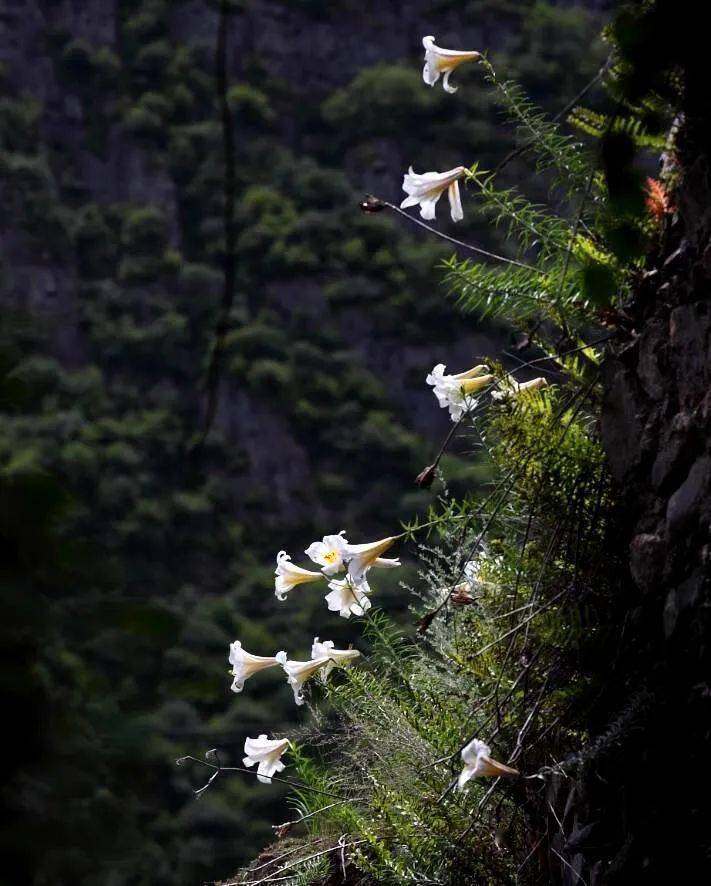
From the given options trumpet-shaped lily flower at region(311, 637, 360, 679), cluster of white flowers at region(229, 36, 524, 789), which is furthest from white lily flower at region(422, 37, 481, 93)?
trumpet-shaped lily flower at region(311, 637, 360, 679)

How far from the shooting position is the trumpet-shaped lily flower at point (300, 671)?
3.11ft

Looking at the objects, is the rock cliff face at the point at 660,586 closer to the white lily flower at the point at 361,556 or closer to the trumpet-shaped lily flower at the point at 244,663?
the white lily flower at the point at 361,556

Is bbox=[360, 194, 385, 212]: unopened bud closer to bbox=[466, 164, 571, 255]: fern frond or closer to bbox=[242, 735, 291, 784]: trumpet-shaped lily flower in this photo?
bbox=[466, 164, 571, 255]: fern frond

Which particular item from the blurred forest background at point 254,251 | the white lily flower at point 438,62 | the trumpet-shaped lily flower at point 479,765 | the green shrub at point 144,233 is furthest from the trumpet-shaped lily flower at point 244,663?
the green shrub at point 144,233

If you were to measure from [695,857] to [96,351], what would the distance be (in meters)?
17.6

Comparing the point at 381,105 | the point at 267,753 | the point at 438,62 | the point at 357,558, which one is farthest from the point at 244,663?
the point at 381,105

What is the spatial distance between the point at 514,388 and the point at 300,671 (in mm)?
306

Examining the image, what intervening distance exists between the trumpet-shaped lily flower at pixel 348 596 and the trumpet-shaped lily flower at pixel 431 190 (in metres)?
0.31

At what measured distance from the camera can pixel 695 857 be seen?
67 cm

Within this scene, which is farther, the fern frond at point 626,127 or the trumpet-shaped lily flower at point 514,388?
the trumpet-shaped lily flower at point 514,388

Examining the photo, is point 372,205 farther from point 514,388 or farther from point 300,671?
point 300,671

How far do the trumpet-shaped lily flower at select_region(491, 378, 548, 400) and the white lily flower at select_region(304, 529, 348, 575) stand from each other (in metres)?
0.17

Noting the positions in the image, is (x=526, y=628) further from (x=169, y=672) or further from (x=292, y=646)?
(x=292, y=646)

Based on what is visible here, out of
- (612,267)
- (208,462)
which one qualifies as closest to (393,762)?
(612,267)
